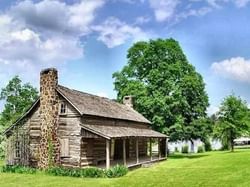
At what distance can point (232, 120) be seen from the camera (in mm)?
50594

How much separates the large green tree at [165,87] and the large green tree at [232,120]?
269 centimetres

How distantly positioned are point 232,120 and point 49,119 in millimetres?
29445

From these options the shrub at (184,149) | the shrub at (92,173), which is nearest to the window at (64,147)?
the shrub at (92,173)

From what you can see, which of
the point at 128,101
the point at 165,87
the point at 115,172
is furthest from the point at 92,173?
the point at 165,87

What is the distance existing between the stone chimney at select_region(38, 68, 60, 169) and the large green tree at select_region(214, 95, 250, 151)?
27307mm

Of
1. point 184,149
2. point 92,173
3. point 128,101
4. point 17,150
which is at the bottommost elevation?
point 92,173

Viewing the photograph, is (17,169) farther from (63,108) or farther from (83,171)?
(83,171)

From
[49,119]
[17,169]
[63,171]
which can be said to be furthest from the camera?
[49,119]

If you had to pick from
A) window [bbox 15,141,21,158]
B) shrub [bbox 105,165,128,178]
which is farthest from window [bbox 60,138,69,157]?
shrub [bbox 105,165,128,178]

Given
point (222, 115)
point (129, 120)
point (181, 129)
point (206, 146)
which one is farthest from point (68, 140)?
point (206, 146)

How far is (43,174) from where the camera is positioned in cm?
2694

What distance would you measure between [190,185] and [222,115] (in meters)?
32.4

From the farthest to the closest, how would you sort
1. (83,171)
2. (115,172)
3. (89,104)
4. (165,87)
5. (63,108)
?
(165,87) < (89,104) < (63,108) < (83,171) < (115,172)

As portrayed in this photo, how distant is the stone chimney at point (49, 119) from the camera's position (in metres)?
28.5
